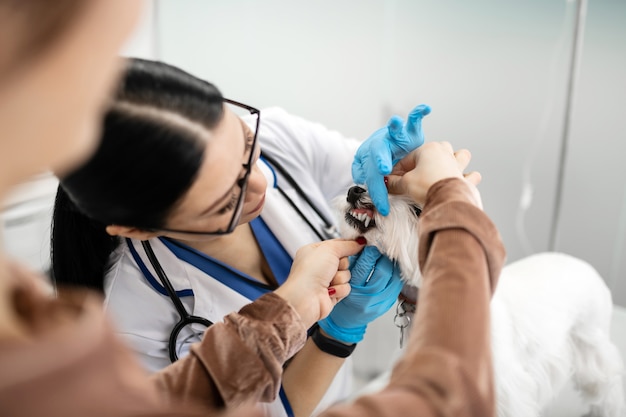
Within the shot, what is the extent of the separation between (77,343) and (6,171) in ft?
0.39

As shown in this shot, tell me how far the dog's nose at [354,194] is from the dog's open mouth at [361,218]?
0.02m

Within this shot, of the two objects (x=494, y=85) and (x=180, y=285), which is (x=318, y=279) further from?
(x=494, y=85)

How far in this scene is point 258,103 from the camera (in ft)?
6.97

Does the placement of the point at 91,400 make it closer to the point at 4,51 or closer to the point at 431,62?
the point at 4,51

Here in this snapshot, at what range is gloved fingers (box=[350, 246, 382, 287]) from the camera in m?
0.94

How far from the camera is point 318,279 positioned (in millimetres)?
840

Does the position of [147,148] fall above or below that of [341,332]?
above

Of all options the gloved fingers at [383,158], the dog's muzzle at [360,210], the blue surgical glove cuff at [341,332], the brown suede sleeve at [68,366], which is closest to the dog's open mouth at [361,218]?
the dog's muzzle at [360,210]

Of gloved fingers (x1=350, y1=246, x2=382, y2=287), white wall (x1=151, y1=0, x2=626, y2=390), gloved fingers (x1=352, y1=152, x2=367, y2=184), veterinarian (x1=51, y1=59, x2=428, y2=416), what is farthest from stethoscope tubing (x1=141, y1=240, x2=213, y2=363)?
white wall (x1=151, y1=0, x2=626, y2=390)

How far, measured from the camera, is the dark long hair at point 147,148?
1.92 ft

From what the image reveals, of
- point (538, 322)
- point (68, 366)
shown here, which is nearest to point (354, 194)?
point (538, 322)

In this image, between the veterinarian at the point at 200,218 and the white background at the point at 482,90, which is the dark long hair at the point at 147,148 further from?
the white background at the point at 482,90

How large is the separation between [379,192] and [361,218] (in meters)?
0.11

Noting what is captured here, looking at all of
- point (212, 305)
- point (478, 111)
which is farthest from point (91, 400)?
point (478, 111)
